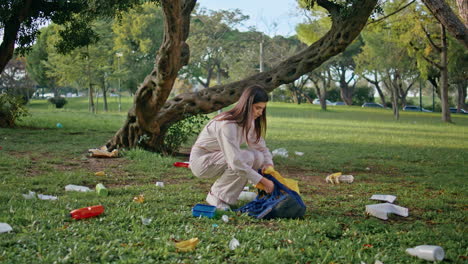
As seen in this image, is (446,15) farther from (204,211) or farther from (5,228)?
(5,228)

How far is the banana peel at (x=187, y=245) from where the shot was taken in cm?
376

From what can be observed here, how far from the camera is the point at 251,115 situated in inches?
193

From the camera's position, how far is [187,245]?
3.83 meters

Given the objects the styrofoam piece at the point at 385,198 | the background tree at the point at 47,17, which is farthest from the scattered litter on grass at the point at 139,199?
the background tree at the point at 47,17

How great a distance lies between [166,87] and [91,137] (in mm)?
5097

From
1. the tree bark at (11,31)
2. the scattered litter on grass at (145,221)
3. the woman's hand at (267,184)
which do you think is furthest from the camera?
the tree bark at (11,31)

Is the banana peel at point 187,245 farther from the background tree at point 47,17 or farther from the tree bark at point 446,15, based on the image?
the background tree at point 47,17

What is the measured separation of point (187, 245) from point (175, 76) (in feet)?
17.3

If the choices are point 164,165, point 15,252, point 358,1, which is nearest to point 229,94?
point 164,165

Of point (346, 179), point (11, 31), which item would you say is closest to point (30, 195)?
point (346, 179)

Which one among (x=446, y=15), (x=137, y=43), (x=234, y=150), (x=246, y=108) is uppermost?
(x=137, y=43)

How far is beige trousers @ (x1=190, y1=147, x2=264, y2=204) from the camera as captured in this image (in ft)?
16.7

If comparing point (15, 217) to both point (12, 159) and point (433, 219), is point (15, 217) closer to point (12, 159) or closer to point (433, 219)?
point (433, 219)

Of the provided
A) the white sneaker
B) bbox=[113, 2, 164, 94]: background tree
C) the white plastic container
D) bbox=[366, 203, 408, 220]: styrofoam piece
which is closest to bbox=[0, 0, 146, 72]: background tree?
the white sneaker
